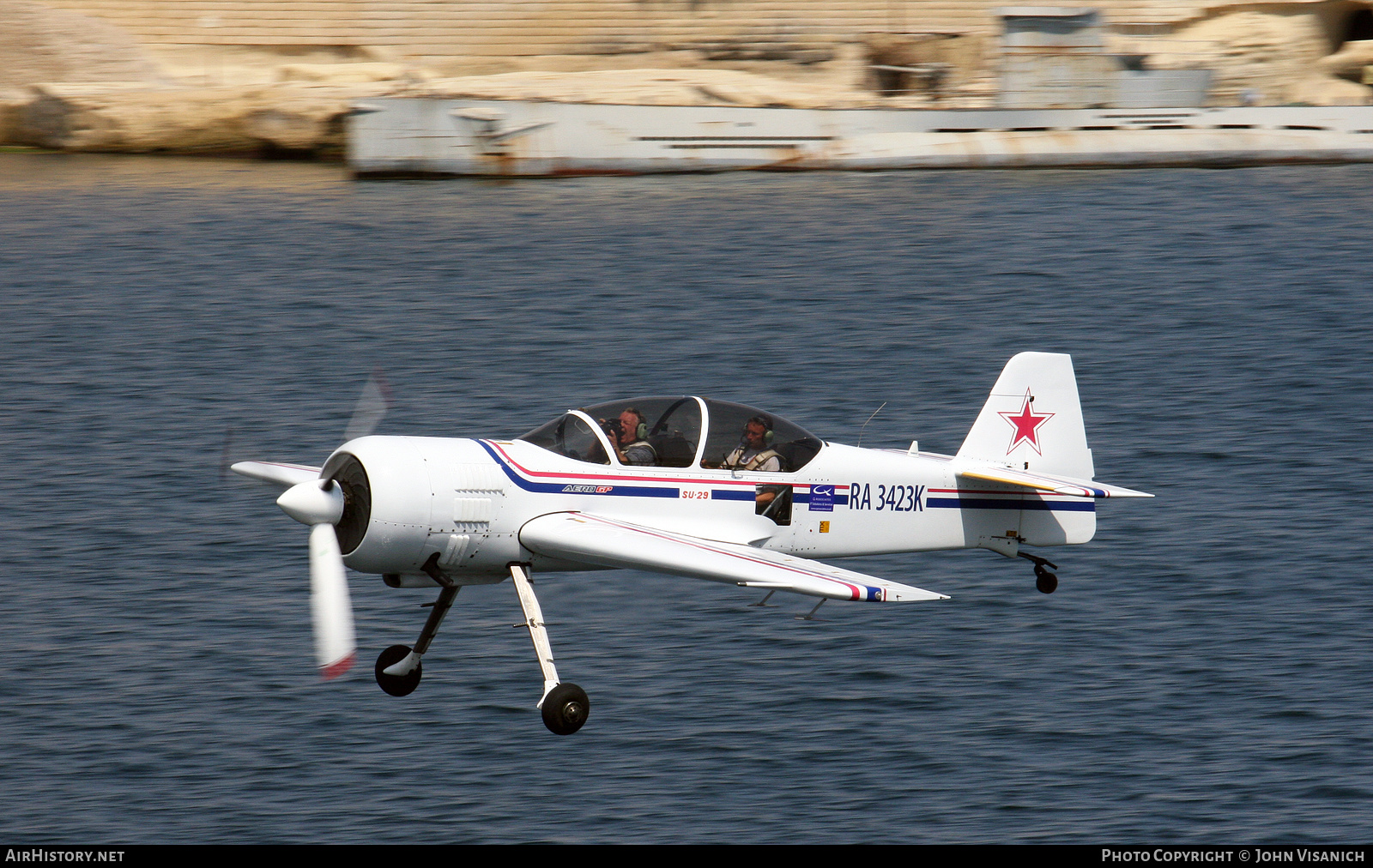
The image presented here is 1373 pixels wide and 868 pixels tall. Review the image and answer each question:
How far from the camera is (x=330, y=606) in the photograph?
40.3 ft

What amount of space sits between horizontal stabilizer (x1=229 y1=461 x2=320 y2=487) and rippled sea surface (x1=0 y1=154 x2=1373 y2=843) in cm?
282

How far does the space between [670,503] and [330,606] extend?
11.6 feet

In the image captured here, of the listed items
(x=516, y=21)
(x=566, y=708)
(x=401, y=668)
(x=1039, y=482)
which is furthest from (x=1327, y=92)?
(x=566, y=708)

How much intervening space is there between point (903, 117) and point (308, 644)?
3880cm

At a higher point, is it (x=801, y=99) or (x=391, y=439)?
(x=391, y=439)

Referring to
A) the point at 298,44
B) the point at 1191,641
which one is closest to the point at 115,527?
the point at 1191,641

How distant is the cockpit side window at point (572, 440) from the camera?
1405 cm

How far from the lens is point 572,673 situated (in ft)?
56.6

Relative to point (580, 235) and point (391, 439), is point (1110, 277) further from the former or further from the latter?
point (391, 439)

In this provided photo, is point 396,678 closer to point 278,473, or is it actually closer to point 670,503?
point 278,473

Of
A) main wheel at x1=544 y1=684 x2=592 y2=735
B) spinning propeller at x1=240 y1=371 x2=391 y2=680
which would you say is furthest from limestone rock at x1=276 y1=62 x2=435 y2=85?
main wheel at x1=544 y1=684 x2=592 y2=735

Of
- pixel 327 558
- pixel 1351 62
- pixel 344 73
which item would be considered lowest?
pixel 1351 62

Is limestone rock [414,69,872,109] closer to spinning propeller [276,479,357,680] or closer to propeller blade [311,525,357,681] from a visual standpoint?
spinning propeller [276,479,357,680]

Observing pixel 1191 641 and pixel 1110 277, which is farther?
pixel 1110 277
